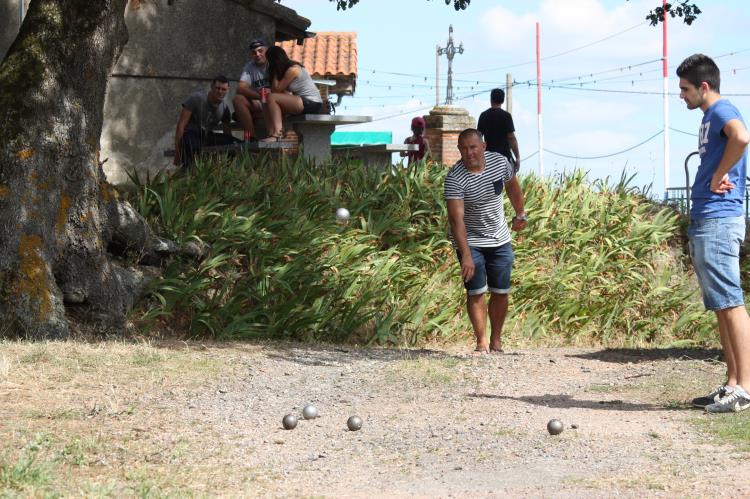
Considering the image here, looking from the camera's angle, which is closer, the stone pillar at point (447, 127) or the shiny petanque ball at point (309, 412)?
the shiny petanque ball at point (309, 412)

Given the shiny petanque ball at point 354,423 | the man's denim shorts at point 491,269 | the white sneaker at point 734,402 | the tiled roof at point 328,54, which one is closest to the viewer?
the shiny petanque ball at point 354,423

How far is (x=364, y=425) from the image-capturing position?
657 cm

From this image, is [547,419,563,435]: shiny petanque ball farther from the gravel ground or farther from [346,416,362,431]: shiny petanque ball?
[346,416,362,431]: shiny petanque ball

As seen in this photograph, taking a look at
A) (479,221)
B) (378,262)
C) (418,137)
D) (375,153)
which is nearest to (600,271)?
(378,262)

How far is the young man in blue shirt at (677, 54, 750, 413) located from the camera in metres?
6.66

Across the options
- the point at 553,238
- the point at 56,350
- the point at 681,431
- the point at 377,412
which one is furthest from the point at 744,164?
the point at 553,238

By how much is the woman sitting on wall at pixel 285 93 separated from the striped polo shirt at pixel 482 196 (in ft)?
15.6

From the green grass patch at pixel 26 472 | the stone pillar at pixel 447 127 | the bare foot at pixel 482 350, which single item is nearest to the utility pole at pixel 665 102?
the stone pillar at pixel 447 127

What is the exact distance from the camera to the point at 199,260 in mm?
11219

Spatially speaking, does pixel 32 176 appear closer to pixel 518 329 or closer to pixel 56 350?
pixel 56 350

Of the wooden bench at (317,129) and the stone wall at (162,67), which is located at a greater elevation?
the stone wall at (162,67)

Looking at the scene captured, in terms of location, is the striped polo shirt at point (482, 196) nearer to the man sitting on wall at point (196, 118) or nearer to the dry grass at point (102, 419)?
the dry grass at point (102, 419)

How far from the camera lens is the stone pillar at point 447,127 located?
25203 millimetres

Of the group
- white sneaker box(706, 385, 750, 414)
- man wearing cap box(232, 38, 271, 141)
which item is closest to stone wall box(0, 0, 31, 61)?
man wearing cap box(232, 38, 271, 141)
